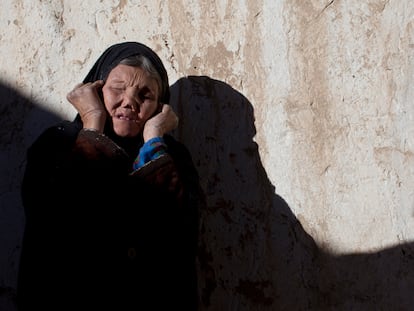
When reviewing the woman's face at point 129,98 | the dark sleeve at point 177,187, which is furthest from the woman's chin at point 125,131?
the dark sleeve at point 177,187

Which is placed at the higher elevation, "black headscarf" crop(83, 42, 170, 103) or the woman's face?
"black headscarf" crop(83, 42, 170, 103)

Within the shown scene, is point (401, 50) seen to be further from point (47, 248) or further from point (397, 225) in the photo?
point (47, 248)

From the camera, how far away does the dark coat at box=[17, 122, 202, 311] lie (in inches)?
96.3

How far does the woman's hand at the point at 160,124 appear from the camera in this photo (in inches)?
108

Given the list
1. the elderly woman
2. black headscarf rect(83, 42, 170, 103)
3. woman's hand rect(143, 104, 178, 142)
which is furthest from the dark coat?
black headscarf rect(83, 42, 170, 103)

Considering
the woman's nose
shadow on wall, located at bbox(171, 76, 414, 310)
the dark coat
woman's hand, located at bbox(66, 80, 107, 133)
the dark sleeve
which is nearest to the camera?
the dark coat

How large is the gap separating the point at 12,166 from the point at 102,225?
80cm

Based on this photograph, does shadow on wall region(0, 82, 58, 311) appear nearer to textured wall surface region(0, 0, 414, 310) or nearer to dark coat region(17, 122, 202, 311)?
textured wall surface region(0, 0, 414, 310)

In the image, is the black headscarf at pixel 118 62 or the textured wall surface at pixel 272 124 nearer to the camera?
the black headscarf at pixel 118 62

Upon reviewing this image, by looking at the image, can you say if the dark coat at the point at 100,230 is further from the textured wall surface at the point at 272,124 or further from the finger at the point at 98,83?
the textured wall surface at the point at 272,124

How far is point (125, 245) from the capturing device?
249 cm

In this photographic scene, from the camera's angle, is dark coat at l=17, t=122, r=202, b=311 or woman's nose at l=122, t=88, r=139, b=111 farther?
woman's nose at l=122, t=88, r=139, b=111

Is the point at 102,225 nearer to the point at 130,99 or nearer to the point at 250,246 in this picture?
the point at 130,99

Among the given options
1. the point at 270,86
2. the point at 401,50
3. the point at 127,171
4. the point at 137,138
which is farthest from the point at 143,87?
the point at 401,50
